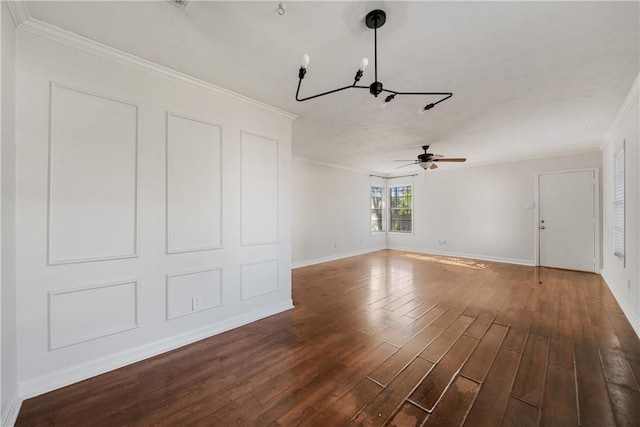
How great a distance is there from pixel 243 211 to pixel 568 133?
5233mm

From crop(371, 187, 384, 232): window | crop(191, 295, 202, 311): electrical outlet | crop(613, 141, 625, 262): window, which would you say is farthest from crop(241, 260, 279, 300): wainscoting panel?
Result: crop(371, 187, 384, 232): window

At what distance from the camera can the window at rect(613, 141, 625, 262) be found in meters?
3.41

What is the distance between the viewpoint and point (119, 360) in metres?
2.12

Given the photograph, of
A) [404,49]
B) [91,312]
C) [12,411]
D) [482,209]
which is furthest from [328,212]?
[12,411]

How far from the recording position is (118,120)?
7.03 ft

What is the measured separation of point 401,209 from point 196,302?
705cm

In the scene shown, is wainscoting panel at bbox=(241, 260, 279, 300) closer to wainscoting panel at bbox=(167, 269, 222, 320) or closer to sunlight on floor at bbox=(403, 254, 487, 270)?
wainscoting panel at bbox=(167, 269, 222, 320)

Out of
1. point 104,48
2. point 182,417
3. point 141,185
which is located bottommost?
point 182,417

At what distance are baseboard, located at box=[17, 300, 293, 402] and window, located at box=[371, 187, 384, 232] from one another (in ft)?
19.2

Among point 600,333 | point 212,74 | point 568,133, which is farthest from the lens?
point 568,133

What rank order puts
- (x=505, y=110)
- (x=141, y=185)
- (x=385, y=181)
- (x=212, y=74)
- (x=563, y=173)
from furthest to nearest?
(x=385, y=181) < (x=563, y=173) < (x=505, y=110) < (x=212, y=74) < (x=141, y=185)

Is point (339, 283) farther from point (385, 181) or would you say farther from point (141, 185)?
point (385, 181)

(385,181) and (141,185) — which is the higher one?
(385,181)

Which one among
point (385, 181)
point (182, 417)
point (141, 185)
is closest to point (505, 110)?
point (141, 185)
